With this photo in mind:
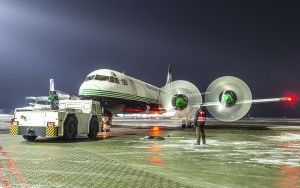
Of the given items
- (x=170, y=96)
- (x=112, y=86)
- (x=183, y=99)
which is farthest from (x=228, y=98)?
(x=112, y=86)

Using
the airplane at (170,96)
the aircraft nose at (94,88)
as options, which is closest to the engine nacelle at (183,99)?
the airplane at (170,96)

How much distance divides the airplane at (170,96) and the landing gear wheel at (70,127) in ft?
25.3

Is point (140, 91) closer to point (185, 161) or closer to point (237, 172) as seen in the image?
point (185, 161)

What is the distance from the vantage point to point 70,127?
21.3m

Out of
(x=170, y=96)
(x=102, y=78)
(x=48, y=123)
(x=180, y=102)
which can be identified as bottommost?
(x=48, y=123)

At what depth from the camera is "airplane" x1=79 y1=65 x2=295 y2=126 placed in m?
29.9

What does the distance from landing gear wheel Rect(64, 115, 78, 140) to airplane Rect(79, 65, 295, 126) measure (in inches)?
304

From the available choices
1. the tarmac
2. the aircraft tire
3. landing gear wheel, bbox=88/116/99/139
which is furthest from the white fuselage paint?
the tarmac

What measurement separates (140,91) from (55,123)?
15094mm

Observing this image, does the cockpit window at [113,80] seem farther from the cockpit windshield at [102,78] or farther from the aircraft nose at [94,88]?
the aircraft nose at [94,88]

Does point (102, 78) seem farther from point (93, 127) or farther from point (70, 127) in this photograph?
point (70, 127)

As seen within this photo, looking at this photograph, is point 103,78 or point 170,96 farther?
point 170,96

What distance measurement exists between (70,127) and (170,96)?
17.6m

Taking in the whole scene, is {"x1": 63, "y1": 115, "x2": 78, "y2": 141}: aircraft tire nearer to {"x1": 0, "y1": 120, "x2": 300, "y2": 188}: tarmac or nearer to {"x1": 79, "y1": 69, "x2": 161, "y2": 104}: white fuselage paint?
{"x1": 0, "y1": 120, "x2": 300, "y2": 188}: tarmac
